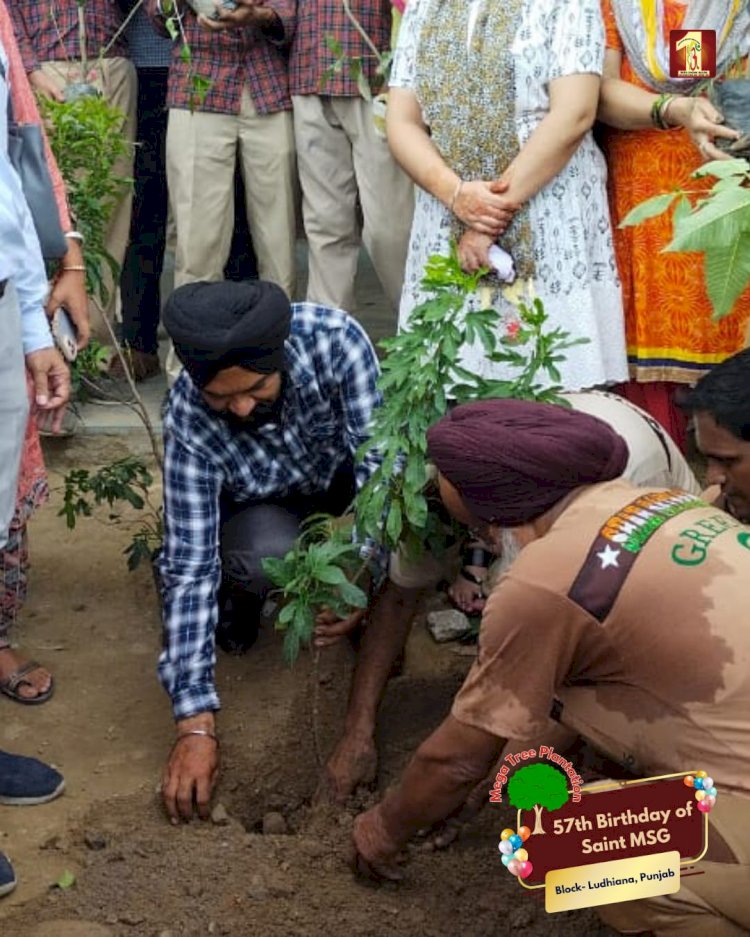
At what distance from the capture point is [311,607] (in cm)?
316

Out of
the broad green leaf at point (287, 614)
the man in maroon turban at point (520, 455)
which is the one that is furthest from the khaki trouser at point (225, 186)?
the man in maroon turban at point (520, 455)

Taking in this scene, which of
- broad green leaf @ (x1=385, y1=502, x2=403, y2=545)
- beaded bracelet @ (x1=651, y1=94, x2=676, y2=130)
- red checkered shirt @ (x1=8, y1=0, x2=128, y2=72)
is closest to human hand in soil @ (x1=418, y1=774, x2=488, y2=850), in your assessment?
broad green leaf @ (x1=385, y1=502, x2=403, y2=545)

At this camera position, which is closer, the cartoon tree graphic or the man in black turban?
the cartoon tree graphic

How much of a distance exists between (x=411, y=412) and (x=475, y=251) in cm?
87

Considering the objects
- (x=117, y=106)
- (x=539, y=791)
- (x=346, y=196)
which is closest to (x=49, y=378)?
(x=539, y=791)

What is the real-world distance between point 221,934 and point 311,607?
0.69 meters

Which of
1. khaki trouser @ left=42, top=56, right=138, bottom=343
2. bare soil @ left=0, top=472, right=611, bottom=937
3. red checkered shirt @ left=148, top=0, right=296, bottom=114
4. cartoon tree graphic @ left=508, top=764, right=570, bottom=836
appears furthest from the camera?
khaki trouser @ left=42, top=56, right=138, bottom=343

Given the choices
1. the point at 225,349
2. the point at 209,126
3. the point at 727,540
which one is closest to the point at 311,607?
the point at 225,349

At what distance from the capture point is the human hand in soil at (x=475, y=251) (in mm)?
3715

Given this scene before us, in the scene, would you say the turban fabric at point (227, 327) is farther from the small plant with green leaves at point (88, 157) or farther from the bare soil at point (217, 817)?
the bare soil at point (217, 817)

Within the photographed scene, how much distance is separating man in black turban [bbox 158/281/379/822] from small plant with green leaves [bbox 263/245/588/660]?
33 cm

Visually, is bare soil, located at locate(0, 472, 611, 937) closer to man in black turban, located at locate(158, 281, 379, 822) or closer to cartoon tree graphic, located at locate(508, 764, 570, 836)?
man in black turban, located at locate(158, 281, 379, 822)

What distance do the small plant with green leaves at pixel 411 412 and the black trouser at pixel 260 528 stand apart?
0.55 metres

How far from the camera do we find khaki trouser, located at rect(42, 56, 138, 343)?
4.95 metres
